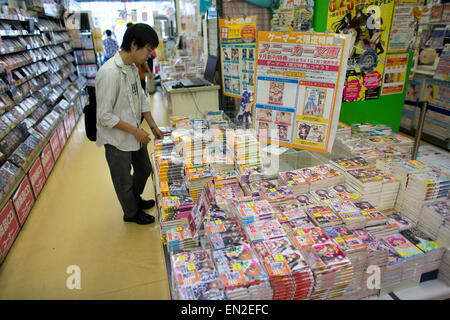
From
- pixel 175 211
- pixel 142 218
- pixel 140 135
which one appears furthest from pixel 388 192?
pixel 142 218

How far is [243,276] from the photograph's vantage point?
147cm

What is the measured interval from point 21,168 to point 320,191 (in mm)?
3263

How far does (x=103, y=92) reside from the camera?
226 cm

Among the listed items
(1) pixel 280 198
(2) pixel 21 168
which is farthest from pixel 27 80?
(1) pixel 280 198

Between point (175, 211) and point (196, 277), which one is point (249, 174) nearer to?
point (175, 211)

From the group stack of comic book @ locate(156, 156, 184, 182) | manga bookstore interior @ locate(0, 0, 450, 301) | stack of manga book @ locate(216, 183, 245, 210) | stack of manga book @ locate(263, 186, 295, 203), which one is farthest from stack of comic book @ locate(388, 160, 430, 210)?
stack of comic book @ locate(156, 156, 184, 182)

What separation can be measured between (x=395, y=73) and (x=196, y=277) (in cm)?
301

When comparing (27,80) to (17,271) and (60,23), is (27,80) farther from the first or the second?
(60,23)

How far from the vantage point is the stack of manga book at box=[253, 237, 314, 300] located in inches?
57.8

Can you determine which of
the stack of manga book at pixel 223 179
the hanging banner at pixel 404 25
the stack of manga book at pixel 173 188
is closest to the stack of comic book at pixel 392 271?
the stack of manga book at pixel 223 179

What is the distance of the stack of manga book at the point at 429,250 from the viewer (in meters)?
1.74

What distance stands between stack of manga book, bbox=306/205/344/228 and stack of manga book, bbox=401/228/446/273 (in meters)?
0.46

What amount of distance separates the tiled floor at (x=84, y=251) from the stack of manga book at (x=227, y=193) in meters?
0.90

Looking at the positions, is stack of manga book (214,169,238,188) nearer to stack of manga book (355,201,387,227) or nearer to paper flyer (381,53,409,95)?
stack of manga book (355,201,387,227)
